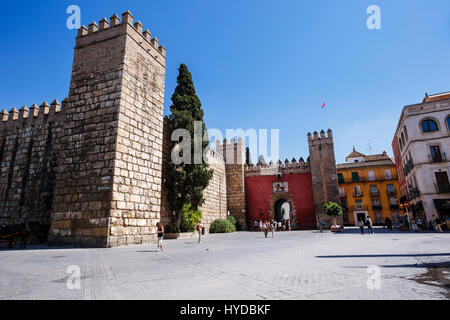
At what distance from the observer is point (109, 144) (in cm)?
855

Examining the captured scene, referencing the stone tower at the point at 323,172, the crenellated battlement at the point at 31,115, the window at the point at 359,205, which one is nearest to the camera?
the crenellated battlement at the point at 31,115

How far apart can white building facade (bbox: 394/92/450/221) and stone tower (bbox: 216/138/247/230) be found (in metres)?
14.2

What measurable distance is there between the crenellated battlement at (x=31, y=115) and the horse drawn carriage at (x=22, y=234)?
5693 mm

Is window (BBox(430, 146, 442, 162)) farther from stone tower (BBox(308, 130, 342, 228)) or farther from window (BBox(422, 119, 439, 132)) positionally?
stone tower (BBox(308, 130, 342, 228))

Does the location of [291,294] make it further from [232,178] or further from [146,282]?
[232,178]

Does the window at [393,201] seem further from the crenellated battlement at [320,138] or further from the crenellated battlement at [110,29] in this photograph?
the crenellated battlement at [110,29]

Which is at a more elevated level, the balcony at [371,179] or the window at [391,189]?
the balcony at [371,179]

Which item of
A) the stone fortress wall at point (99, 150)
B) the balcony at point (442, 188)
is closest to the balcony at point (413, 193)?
the balcony at point (442, 188)

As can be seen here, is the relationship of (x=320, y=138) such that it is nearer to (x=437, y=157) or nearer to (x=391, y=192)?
(x=437, y=157)

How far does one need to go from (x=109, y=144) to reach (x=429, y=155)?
21.4 metres

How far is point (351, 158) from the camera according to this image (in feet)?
131

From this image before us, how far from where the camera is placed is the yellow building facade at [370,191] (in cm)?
3170

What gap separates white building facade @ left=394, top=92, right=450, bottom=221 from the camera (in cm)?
1750


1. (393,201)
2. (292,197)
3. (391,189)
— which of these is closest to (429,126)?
(292,197)
